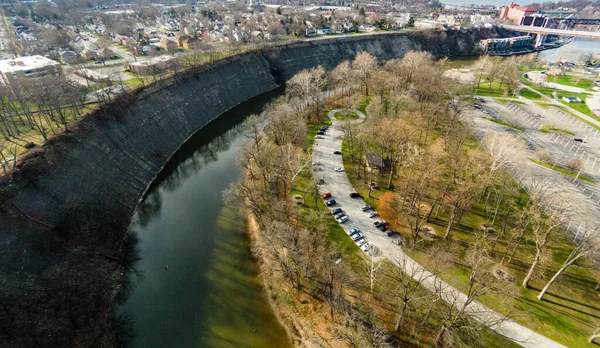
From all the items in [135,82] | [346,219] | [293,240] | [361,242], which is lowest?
[361,242]

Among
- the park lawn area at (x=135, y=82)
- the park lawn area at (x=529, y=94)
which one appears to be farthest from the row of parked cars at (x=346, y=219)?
the park lawn area at (x=529, y=94)

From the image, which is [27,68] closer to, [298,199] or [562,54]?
[298,199]

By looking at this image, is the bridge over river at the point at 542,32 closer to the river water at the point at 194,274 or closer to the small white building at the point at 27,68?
the river water at the point at 194,274

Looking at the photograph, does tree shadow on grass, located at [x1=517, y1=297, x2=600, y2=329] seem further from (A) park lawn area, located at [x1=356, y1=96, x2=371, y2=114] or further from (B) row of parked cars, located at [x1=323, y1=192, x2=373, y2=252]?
(A) park lawn area, located at [x1=356, y1=96, x2=371, y2=114]

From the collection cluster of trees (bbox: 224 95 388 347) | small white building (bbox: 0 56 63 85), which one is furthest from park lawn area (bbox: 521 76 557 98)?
small white building (bbox: 0 56 63 85)

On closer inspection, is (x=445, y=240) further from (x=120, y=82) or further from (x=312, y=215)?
(x=120, y=82)

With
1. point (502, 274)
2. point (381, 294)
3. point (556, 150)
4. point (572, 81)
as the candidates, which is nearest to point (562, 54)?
point (572, 81)

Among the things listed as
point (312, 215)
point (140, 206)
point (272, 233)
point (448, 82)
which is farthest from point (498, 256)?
point (448, 82)
